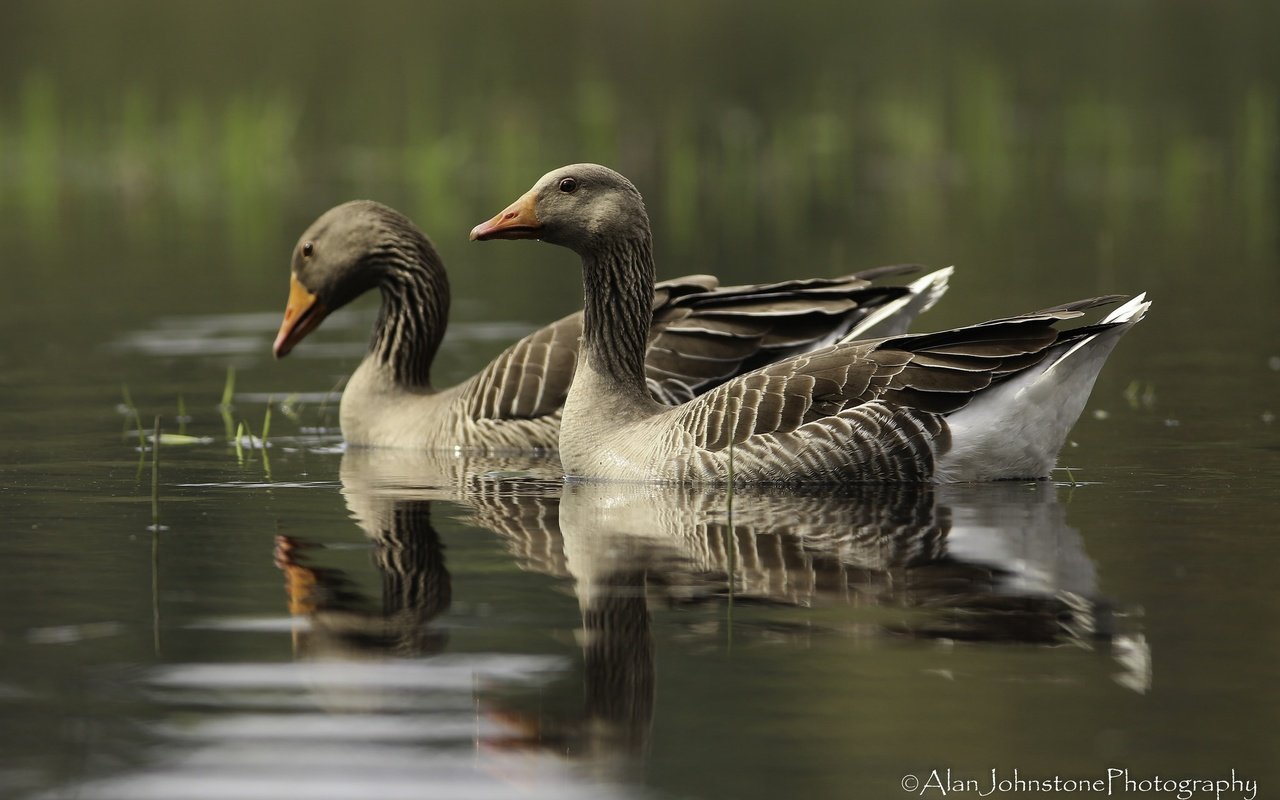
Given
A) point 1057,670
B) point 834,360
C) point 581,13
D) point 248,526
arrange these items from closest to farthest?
point 1057,670, point 248,526, point 834,360, point 581,13

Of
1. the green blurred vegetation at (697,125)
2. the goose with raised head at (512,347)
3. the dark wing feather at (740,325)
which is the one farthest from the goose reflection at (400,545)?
the green blurred vegetation at (697,125)

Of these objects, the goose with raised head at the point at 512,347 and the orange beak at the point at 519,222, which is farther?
the goose with raised head at the point at 512,347

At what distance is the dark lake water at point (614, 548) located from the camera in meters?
5.90

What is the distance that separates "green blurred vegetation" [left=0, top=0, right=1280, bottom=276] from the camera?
90.2 ft

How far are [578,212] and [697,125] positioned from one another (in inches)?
891

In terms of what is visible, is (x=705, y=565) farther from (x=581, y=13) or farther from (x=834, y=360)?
(x=581, y=13)

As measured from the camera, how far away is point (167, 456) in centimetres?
1205

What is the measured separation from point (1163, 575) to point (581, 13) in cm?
4795

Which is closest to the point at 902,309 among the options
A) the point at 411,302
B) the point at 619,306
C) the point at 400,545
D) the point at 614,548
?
the point at 619,306

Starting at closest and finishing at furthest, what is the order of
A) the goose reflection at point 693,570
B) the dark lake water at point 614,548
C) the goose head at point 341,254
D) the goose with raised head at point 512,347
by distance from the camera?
the dark lake water at point 614,548
the goose reflection at point 693,570
the goose with raised head at point 512,347
the goose head at point 341,254

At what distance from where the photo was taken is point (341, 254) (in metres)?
13.8

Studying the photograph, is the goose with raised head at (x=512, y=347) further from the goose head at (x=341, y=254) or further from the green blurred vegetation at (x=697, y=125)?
the green blurred vegetation at (x=697, y=125)

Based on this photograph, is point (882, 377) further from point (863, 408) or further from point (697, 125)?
point (697, 125)

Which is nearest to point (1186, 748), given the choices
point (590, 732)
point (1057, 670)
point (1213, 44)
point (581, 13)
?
point (1057, 670)
